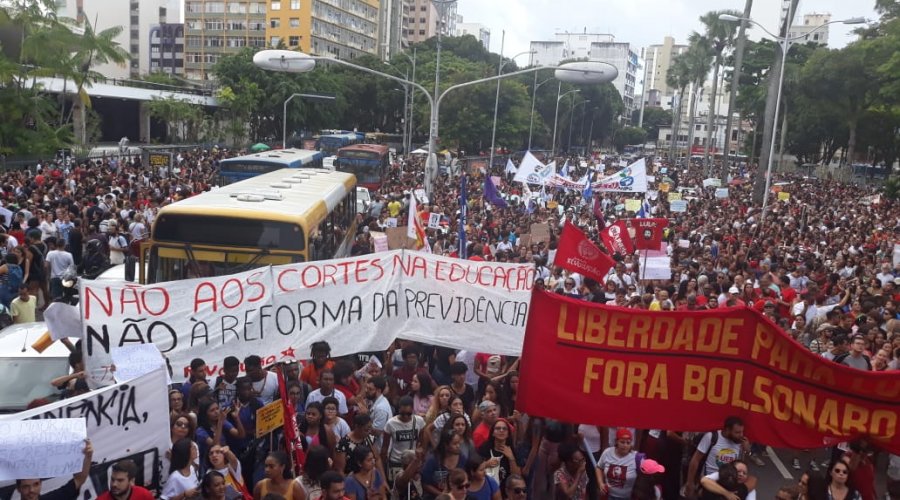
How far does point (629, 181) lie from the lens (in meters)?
24.2

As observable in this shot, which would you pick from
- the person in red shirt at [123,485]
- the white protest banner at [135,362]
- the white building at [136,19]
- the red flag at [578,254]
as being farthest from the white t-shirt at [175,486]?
the white building at [136,19]

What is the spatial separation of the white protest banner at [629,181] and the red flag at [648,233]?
8773mm

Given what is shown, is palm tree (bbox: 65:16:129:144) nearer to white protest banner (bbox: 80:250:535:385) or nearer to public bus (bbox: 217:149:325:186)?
public bus (bbox: 217:149:325:186)

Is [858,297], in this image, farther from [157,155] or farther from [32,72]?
[32,72]

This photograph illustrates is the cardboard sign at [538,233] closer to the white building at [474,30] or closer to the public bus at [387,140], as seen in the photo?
the public bus at [387,140]

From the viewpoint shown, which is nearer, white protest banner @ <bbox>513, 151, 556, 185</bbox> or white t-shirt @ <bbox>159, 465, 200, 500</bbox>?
white t-shirt @ <bbox>159, 465, 200, 500</bbox>

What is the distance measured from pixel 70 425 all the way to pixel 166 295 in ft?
9.22

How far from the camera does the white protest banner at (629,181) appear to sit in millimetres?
23891

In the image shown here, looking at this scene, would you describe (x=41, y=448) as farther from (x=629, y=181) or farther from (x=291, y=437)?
(x=629, y=181)

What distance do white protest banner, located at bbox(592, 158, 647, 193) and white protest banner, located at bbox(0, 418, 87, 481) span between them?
1997cm

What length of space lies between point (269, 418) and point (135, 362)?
1017 mm

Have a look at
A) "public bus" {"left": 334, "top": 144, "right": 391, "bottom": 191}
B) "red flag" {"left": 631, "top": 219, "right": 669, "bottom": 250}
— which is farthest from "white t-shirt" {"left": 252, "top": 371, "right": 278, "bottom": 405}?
"public bus" {"left": 334, "top": 144, "right": 391, "bottom": 191}

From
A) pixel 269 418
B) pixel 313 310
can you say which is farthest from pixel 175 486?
pixel 313 310

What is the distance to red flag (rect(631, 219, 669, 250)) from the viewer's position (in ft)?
48.7
